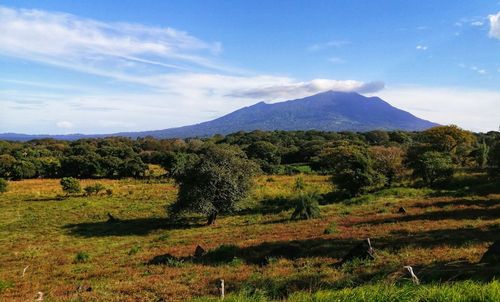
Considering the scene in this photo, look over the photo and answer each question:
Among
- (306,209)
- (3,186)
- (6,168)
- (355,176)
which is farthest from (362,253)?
(6,168)

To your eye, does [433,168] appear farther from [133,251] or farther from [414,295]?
[414,295]

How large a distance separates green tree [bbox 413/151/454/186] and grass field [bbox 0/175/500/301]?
486 centimetres

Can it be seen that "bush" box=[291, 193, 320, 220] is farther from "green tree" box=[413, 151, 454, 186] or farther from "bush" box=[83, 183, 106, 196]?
"bush" box=[83, 183, 106, 196]

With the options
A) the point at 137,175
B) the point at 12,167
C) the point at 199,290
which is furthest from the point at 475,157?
the point at 12,167

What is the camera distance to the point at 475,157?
218 ft

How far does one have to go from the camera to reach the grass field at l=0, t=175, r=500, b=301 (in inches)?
413

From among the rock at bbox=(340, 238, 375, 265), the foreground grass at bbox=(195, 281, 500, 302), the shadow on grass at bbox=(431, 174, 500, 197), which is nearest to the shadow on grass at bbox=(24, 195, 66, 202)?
the shadow on grass at bbox=(431, 174, 500, 197)

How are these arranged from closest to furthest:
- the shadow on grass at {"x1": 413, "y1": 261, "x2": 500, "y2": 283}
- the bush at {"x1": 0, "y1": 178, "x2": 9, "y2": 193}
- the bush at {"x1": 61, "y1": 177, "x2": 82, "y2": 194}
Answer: the shadow on grass at {"x1": 413, "y1": 261, "x2": 500, "y2": 283}
the bush at {"x1": 61, "y1": 177, "x2": 82, "y2": 194}
the bush at {"x1": 0, "y1": 178, "x2": 9, "y2": 193}

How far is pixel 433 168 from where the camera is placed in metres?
45.9

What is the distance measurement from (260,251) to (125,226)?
18105mm

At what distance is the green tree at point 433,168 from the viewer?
45.8m

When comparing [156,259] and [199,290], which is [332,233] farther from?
[199,290]

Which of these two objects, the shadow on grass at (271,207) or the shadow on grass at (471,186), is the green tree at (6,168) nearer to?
the shadow on grass at (271,207)

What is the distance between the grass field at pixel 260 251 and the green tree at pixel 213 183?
5.34 feet
